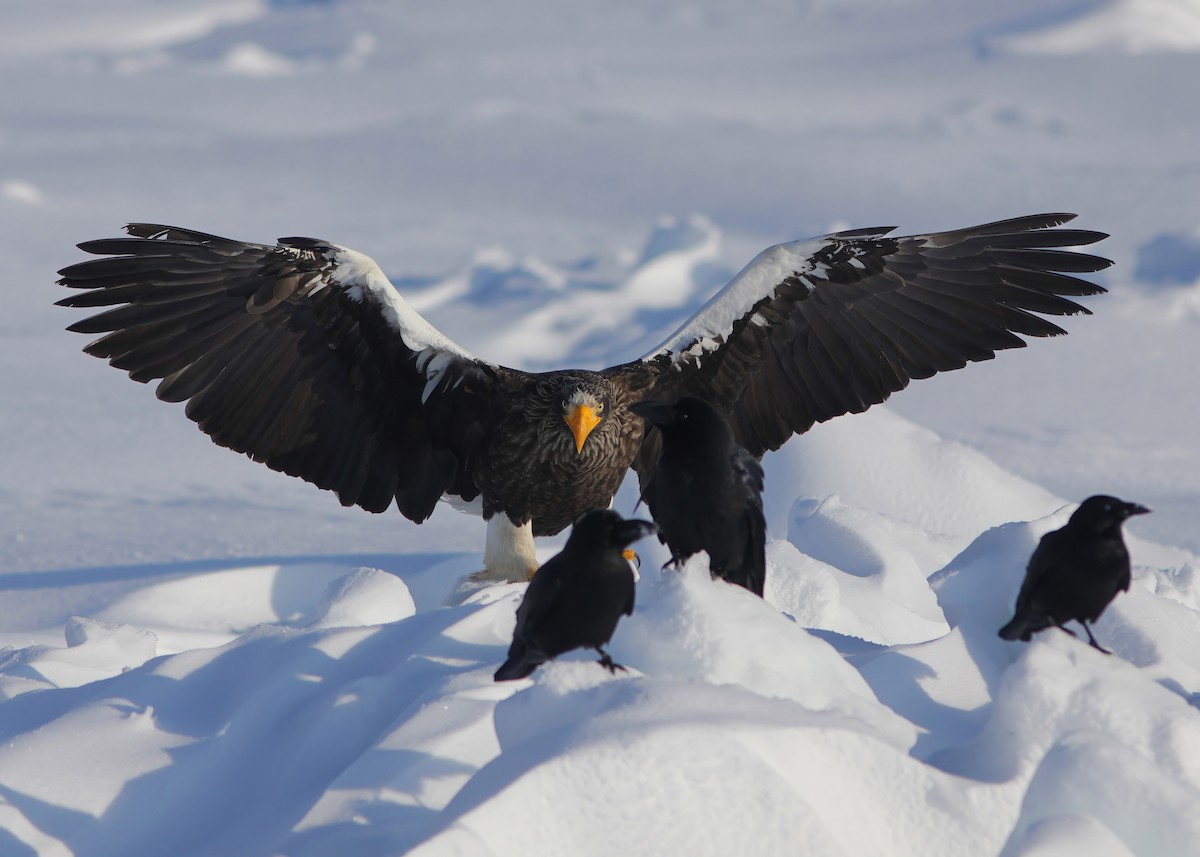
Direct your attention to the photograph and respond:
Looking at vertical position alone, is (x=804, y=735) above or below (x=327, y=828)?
above

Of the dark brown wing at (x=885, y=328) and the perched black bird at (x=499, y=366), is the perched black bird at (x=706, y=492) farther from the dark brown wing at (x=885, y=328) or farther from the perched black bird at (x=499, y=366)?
the dark brown wing at (x=885, y=328)

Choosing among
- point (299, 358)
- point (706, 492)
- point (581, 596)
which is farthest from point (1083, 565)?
point (299, 358)

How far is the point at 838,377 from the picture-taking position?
209 inches

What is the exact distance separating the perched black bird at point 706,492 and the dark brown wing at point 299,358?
1.57m

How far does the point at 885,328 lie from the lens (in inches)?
209

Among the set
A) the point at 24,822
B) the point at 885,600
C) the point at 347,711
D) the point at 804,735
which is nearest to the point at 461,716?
the point at 347,711

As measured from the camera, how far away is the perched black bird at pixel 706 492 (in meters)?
3.54

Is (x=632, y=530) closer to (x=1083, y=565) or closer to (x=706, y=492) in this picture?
(x=706, y=492)

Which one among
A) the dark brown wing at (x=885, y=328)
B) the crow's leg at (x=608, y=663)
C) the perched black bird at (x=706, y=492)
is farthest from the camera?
the dark brown wing at (x=885, y=328)

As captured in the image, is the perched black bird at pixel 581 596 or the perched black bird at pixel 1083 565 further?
the perched black bird at pixel 1083 565

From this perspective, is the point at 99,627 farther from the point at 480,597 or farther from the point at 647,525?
the point at 647,525

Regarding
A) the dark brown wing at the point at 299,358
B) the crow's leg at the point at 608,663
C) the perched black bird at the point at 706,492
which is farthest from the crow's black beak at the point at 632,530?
the dark brown wing at the point at 299,358

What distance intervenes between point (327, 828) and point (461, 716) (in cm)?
41

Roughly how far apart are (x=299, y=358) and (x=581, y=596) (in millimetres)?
2325
